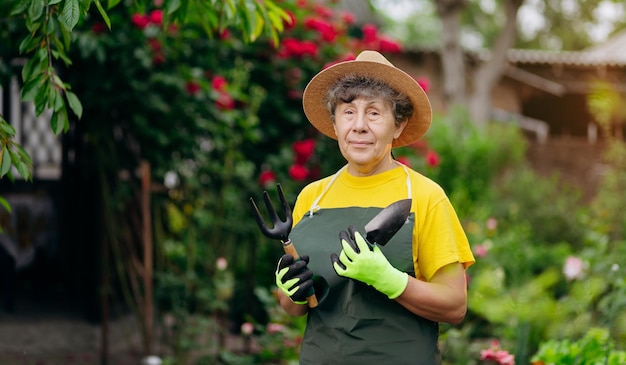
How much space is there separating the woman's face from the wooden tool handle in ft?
0.98

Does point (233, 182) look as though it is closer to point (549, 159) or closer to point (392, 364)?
point (392, 364)

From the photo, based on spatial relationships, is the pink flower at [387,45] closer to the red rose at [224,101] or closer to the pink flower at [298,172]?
the pink flower at [298,172]

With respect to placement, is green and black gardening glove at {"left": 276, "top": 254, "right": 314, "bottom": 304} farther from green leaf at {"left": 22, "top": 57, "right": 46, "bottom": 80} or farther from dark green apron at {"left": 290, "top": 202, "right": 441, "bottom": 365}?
green leaf at {"left": 22, "top": 57, "right": 46, "bottom": 80}

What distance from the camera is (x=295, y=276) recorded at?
7.54ft

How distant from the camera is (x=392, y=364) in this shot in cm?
236

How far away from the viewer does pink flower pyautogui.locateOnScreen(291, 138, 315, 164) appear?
18.0ft

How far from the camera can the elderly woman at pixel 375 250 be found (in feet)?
7.55

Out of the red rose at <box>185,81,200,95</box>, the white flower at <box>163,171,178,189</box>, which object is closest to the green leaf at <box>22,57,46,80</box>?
the red rose at <box>185,81,200,95</box>

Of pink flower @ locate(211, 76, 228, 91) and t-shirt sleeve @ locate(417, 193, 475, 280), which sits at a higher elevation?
pink flower @ locate(211, 76, 228, 91)

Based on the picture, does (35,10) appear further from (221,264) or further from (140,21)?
(221,264)

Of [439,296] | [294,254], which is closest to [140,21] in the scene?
[294,254]

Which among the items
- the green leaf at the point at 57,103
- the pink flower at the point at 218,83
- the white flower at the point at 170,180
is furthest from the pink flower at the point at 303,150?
the green leaf at the point at 57,103

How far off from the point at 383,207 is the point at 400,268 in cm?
→ 18

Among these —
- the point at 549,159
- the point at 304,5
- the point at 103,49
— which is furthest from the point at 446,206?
the point at 549,159
